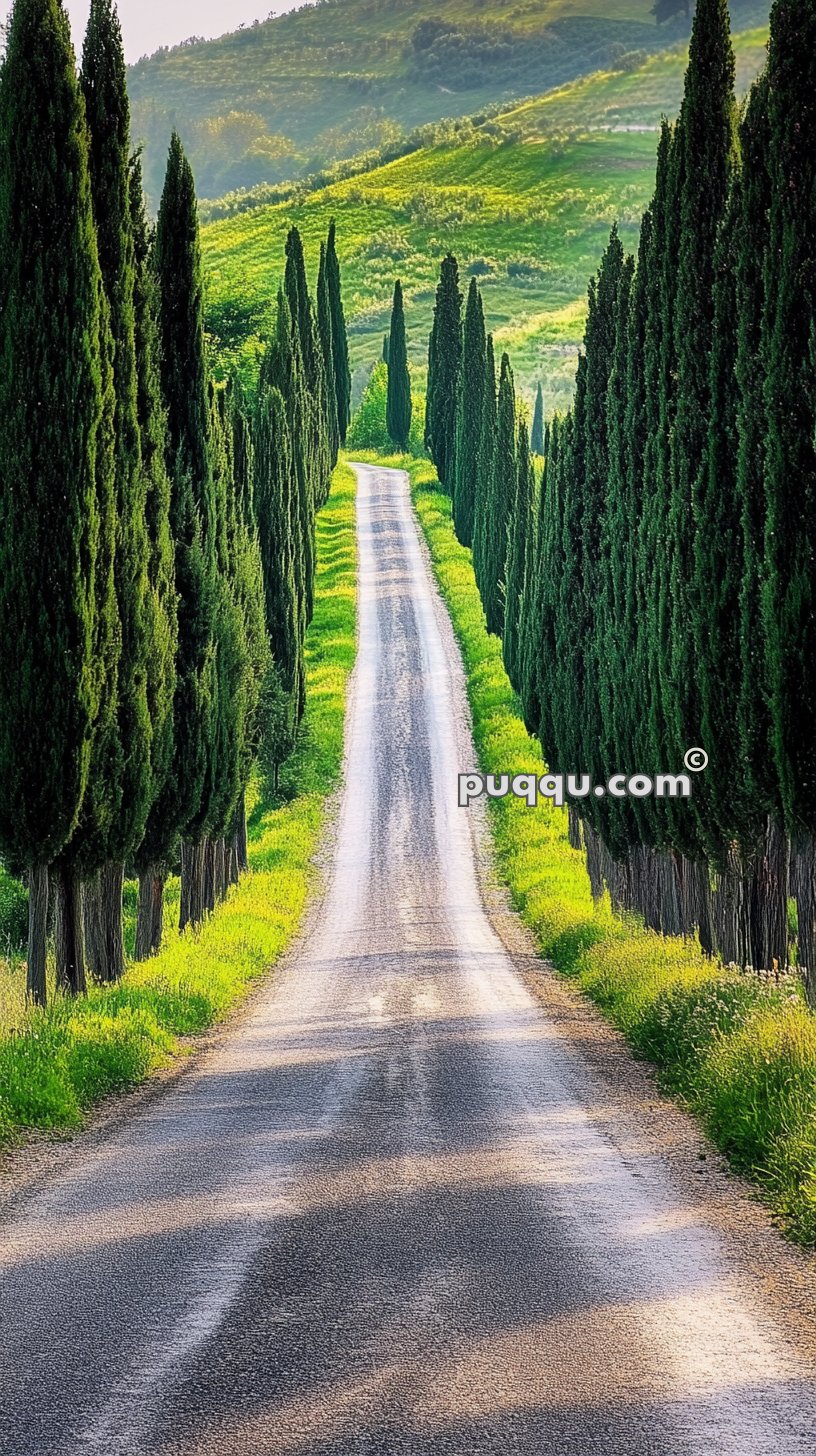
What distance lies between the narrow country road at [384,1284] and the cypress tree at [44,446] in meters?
3.03

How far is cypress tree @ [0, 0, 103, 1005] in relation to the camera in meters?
15.1

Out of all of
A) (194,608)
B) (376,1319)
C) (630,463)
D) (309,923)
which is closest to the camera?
(376,1319)

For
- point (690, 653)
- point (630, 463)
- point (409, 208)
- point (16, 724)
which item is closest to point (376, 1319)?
point (16, 724)

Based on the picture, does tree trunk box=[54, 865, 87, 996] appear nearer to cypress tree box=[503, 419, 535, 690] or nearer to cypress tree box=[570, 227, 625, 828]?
cypress tree box=[570, 227, 625, 828]

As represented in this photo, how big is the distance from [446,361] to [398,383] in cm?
1637

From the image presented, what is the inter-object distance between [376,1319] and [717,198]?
16432 mm

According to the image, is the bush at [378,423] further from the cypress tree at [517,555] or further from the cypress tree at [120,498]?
the cypress tree at [120,498]

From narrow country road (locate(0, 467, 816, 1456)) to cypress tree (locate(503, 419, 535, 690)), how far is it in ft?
113

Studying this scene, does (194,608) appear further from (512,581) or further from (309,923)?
(512,581)

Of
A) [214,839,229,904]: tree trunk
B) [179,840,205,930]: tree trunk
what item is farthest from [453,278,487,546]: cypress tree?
[179,840,205,930]: tree trunk

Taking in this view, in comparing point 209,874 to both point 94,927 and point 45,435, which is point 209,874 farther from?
point 45,435

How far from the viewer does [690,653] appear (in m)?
18.9

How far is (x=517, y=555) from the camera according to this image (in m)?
51.2

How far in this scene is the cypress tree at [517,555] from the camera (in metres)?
49.0
